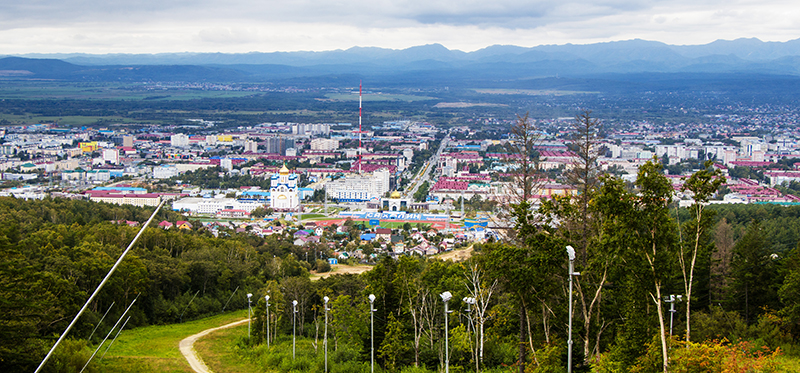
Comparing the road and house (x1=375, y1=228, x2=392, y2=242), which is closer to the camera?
house (x1=375, y1=228, x2=392, y2=242)

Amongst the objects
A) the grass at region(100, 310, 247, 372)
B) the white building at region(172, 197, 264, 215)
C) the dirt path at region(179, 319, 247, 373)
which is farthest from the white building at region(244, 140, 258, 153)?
the dirt path at region(179, 319, 247, 373)

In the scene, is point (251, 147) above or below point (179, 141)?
below

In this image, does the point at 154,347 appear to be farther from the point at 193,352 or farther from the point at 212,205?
the point at 212,205

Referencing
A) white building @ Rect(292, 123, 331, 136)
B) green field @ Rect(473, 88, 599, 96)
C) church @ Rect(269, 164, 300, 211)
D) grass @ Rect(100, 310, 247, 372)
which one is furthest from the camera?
green field @ Rect(473, 88, 599, 96)

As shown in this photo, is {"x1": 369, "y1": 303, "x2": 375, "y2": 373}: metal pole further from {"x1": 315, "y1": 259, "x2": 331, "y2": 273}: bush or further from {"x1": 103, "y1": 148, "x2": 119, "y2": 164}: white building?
{"x1": 103, "y1": 148, "x2": 119, "y2": 164}: white building

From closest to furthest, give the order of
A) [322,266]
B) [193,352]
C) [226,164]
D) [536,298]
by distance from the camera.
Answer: [536,298], [193,352], [322,266], [226,164]

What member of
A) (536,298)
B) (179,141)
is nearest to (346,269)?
(536,298)

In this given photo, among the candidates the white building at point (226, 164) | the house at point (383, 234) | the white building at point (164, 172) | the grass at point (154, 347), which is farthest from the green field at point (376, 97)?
the grass at point (154, 347)
